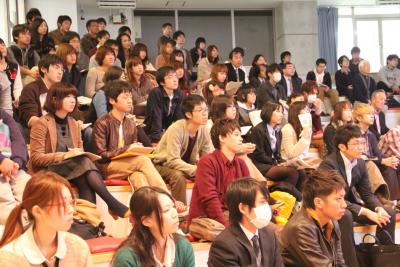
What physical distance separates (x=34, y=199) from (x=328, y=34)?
11592 mm

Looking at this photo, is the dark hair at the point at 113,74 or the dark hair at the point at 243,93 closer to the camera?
the dark hair at the point at 113,74

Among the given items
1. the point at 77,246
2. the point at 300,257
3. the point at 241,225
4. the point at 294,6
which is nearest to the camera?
the point at 77,246

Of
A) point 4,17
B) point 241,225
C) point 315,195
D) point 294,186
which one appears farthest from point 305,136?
point 4,17

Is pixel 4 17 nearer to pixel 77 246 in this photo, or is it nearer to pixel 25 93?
pixel 25 93

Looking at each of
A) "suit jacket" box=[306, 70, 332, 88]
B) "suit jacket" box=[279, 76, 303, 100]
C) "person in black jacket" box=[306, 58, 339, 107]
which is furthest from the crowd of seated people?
"suit jacket" box=[306, 70, 332, 88]

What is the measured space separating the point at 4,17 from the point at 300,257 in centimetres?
669

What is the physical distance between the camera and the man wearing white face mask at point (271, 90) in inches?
297

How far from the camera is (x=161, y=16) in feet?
42.5

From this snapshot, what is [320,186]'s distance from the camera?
3297 mm

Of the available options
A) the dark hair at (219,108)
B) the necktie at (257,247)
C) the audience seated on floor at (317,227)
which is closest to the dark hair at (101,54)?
the dark hair at (219,108)

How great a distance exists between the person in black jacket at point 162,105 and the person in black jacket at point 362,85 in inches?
181

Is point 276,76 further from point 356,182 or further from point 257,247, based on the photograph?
point 257,247

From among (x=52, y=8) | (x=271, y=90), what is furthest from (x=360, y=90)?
(x=52, y=8)

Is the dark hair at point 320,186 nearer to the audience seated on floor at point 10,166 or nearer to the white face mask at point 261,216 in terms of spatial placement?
the white face mask at point 261,216
